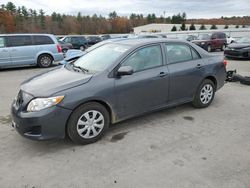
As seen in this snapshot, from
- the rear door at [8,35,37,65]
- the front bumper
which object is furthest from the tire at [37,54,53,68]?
the front bumper

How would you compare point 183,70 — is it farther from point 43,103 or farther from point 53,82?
point 43,103

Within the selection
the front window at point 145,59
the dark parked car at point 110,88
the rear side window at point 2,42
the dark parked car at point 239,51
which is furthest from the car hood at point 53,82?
the dark parked car at point 239,51

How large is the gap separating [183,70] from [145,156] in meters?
2.09

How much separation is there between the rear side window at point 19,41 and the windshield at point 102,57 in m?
7.52

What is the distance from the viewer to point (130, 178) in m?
2.80

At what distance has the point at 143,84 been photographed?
4.05 metres

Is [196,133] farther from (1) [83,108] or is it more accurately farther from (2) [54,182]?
(2) [54,182]

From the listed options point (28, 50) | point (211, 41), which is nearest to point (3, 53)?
point (28, 50)

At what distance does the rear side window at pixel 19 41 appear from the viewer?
10602 millimetres

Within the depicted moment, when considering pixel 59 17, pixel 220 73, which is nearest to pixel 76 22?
pixel 59 17

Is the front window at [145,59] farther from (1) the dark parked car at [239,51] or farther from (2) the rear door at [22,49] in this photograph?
(1) the dark parked car at [239,51]

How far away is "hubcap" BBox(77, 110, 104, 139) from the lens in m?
3.53

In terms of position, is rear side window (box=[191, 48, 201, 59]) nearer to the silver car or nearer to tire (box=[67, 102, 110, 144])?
tire (box=[67, 102, 110, 144])

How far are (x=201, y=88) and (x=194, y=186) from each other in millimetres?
2785
